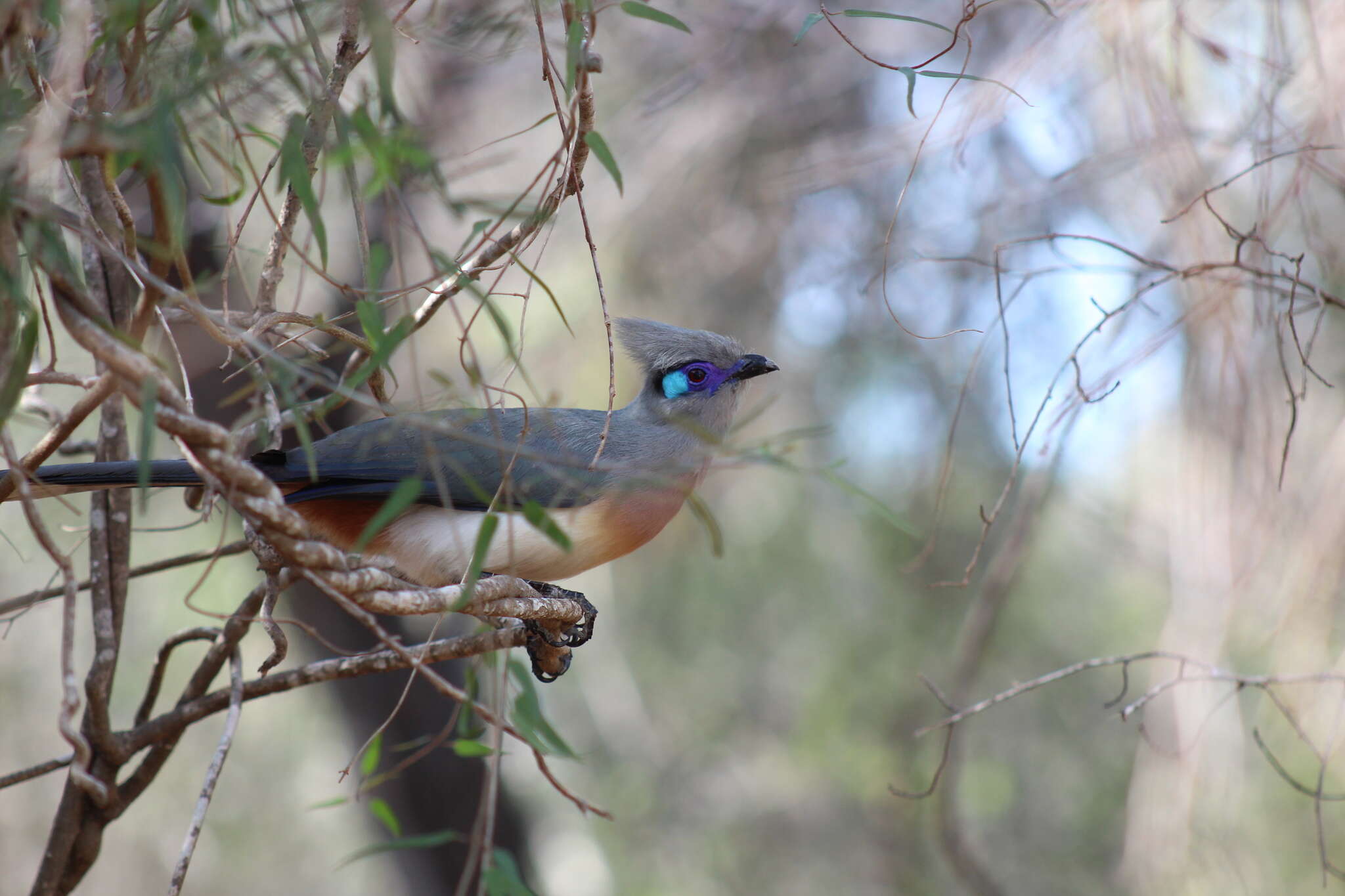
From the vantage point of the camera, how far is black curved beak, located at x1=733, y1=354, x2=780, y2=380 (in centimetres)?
358

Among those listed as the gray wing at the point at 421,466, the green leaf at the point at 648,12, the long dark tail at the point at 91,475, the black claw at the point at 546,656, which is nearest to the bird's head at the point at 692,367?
the gray wing at the point at 421,466

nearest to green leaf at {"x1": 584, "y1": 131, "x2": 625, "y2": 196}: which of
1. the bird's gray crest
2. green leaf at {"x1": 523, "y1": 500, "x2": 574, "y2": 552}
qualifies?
green leaf at {"x1": 523, "y1": 500, "x2": 574, "y2": 552}

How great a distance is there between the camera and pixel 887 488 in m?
6.41

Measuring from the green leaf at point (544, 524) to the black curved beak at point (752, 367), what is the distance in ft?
6.98

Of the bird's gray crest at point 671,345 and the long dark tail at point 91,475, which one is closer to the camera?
the long dark tail at point 91,475

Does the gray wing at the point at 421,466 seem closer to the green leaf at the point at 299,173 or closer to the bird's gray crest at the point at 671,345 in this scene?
the bird's gray crest at the point at 671,345

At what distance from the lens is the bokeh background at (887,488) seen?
279cm

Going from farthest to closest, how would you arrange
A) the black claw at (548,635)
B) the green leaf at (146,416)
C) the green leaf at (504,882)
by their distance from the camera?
the black claw at (548,635) < the green leaf at (504,882) < the green leaf at (146,416)

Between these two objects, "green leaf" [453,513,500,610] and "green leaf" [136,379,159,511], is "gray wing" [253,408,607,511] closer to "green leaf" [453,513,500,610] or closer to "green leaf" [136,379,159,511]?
"green leaf" [453,513,500,610]

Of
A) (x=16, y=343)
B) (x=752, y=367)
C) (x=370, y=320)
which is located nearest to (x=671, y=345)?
(x=752, y=367)

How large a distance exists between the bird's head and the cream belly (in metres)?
0.55

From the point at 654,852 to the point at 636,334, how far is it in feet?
20.0

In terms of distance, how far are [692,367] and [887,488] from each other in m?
3.09

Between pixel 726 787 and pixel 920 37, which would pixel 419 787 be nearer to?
pixel 726 787
